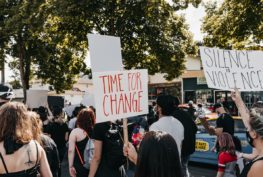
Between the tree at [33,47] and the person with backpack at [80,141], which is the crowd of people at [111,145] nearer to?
the person with backpack at [80,141]

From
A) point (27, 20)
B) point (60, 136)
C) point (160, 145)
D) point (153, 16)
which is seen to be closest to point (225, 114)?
point (60, 136)

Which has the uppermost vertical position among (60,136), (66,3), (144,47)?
(66,3)

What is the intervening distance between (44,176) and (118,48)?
1.51 metres

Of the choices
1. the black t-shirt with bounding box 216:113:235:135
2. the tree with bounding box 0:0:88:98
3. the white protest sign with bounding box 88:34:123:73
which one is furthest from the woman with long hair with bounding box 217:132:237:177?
the tree with bounding box 0:0:88:98

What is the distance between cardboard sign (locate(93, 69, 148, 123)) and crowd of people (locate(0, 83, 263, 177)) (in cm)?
37

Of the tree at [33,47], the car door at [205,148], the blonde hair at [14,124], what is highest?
the tree at [33,47]

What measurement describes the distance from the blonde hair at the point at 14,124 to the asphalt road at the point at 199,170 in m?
7.05

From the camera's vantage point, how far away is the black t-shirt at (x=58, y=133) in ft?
28.2

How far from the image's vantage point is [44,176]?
3770mm

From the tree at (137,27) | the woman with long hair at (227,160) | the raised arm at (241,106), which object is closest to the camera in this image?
the raised arm at (241,106)

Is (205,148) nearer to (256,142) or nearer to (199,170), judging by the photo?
(199,170)

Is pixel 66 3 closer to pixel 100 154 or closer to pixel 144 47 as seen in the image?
pixel 144 47

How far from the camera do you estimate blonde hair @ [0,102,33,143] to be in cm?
359

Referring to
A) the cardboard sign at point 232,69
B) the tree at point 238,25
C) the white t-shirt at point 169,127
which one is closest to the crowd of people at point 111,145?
the white t-shirt at point 169,127
